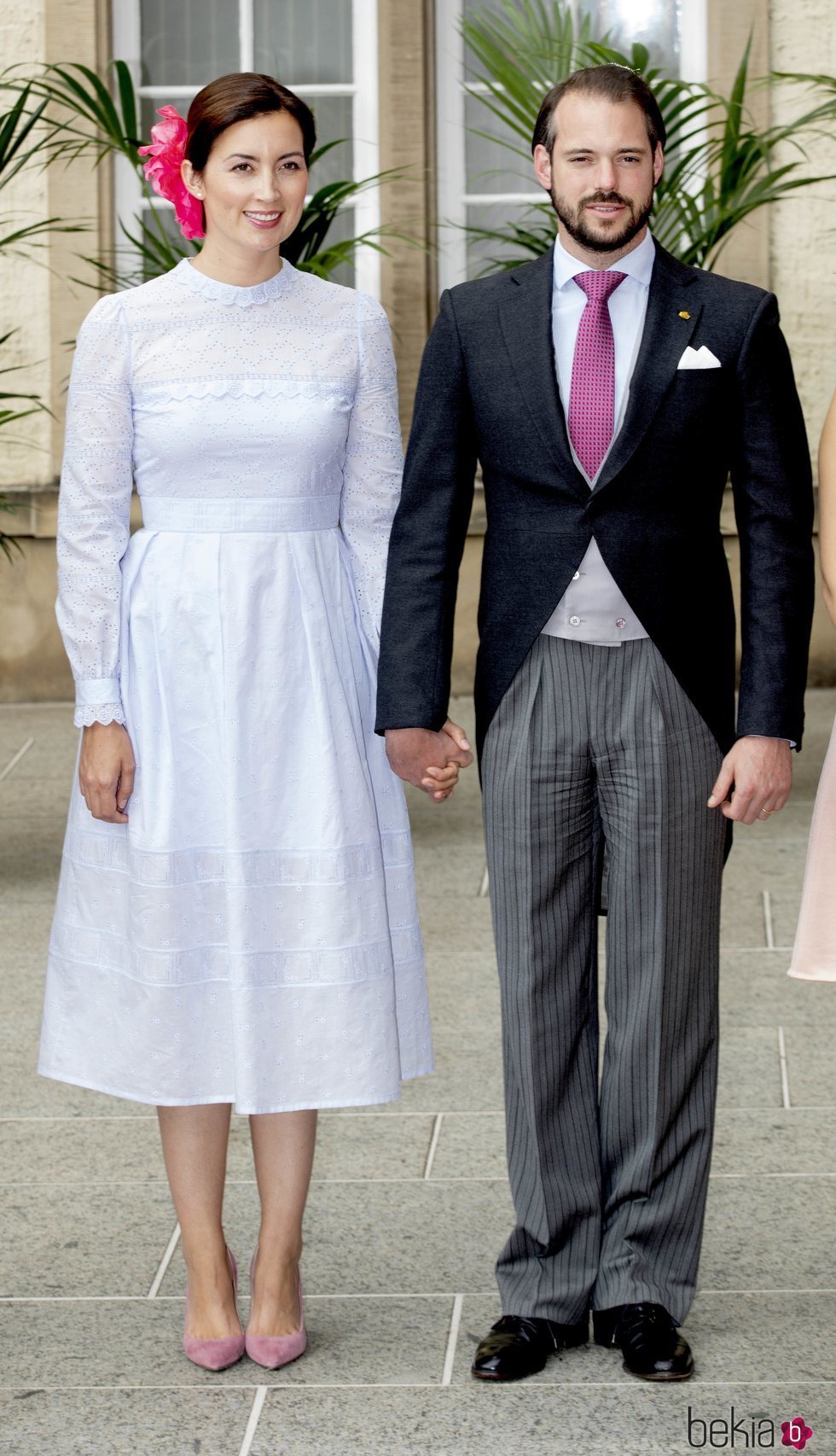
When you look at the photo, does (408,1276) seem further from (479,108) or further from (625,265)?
(479,108)

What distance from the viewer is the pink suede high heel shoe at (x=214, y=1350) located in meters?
3.16

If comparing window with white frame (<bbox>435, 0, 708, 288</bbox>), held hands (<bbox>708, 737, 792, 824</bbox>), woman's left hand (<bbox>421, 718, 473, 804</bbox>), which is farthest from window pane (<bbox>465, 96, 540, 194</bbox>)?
held hands (<bbox>708, 737, 792, 824</bbox>)

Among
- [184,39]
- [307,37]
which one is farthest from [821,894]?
[184,39]

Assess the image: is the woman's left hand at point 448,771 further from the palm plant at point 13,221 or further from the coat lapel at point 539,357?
the palm plant at point 13,221

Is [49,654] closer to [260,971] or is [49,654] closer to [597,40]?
[597,40]

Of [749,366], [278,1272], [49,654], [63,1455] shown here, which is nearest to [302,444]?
[749,366]

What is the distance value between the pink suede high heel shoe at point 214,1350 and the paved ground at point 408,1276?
20 millimetres

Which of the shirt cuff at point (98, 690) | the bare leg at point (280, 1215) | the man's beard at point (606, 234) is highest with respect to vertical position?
the man's beard at point (606, 234)

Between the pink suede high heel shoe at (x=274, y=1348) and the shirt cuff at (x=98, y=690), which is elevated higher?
the shirt cuff at (x=98, y=690)

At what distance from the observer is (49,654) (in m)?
9.14

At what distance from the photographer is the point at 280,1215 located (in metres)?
3.21

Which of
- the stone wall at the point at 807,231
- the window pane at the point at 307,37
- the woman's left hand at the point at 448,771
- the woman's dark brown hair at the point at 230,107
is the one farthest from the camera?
the window pane at the point at 307,37

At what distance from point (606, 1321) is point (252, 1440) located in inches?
22.7

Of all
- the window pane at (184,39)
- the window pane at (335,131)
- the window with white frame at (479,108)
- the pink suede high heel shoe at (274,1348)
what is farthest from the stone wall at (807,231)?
the pink suede high heel shoe at (274,1348)
